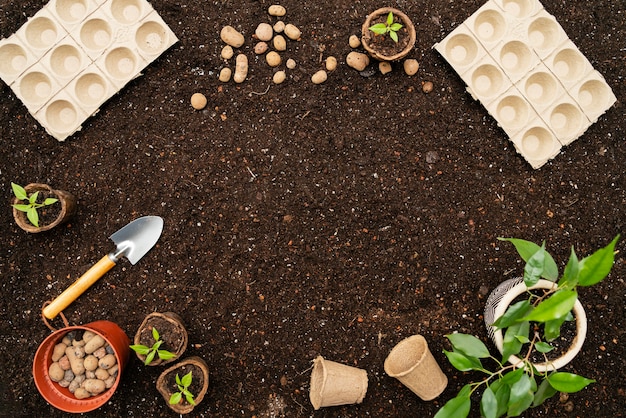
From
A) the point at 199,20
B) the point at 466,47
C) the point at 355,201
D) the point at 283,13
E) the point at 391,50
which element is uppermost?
the point at 199,20

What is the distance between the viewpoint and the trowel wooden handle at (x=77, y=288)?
156 centimetres

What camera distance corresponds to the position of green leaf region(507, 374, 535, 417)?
3.95 ft

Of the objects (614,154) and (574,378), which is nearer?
(574,378)

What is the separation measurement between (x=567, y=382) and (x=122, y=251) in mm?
1284

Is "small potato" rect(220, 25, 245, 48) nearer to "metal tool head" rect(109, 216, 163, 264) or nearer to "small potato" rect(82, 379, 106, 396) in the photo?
"metal tool head" rect(109, 216, 163, 264)

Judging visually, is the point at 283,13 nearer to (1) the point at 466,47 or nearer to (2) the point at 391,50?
(2) the point at 391,50

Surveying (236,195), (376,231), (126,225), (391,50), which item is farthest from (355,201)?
(126,225)

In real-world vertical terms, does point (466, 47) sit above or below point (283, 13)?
below

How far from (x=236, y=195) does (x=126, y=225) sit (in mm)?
354

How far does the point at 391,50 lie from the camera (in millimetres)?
1595

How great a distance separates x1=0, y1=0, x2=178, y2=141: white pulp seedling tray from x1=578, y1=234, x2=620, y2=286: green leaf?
1.34 meters

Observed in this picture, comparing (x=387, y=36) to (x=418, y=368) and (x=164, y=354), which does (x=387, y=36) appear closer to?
(x=418, y=368)

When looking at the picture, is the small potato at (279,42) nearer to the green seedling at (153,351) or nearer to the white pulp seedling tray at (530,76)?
the white pulp seedling tray at (530,76)

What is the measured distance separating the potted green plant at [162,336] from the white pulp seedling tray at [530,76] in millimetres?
1168
